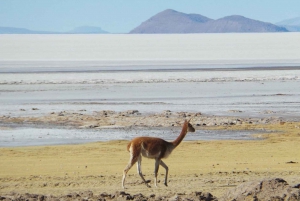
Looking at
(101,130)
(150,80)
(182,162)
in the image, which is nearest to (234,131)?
(101,130)

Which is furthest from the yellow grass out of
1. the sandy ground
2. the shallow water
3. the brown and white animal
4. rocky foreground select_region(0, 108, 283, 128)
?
rocky foreground select_region(0, 108, 283, 128)

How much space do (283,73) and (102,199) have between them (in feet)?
99.6

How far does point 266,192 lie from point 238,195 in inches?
13.4

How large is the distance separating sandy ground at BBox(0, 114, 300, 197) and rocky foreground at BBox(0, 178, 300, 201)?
641 millimetres

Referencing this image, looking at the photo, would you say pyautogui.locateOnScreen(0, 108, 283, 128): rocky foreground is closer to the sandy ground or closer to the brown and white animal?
the sandy ground

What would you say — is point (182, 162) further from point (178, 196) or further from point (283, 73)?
point (283, 73)

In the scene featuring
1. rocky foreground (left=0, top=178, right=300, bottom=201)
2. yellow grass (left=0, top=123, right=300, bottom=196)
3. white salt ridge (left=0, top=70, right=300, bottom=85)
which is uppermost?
rocky foreground (left=0, top=178, right=300, bottom=201)

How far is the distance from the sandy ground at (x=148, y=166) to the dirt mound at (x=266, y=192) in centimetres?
102

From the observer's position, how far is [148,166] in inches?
481

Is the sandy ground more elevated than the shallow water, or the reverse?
the sandy ground

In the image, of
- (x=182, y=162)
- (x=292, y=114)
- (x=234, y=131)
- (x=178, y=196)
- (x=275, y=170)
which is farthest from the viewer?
(x=292, y=114)

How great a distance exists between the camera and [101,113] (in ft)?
66.4

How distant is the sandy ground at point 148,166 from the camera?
9977 mm

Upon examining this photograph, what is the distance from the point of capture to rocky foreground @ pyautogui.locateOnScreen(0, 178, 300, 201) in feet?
26.2
